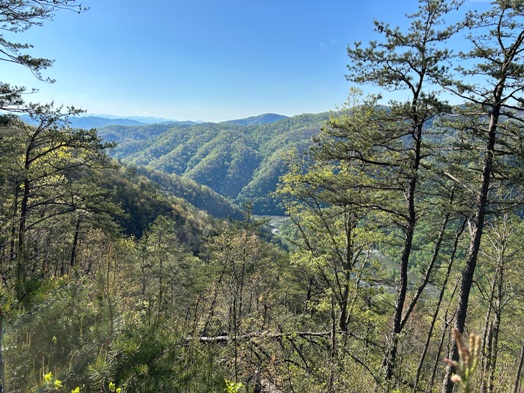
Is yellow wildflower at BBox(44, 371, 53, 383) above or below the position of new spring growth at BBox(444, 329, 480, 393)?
below

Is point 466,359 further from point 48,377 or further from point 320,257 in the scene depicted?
point 320,257

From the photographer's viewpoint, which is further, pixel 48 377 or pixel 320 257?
pixel 320 257

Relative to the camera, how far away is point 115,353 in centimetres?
213

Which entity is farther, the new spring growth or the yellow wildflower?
A: the yellow wildflower

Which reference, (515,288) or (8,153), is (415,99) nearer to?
(515,288)

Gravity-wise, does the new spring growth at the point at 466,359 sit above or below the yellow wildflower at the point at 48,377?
above

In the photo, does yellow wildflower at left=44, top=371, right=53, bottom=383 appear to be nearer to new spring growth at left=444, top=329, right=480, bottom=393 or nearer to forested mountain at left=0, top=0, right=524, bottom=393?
forested mountain at left=0, top=0, right=524, bottom=393

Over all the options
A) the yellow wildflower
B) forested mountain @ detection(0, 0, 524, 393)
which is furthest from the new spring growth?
the yellow wildflower

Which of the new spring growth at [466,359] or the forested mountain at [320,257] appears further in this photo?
the forested mountain at [320,257]

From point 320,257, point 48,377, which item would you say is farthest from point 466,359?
point 320,257

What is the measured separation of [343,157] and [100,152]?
9243 millimetres

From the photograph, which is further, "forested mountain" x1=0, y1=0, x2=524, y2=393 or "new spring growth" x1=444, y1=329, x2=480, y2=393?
"forested mountain" x1=0, y1=0, x2=524, y2=393

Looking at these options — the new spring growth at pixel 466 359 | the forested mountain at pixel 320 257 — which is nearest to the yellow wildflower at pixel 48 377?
the forested mountain at pixel 320 257

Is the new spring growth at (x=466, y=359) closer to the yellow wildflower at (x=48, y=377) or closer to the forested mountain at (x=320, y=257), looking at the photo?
the forested mountain at (x=320, y=257)
